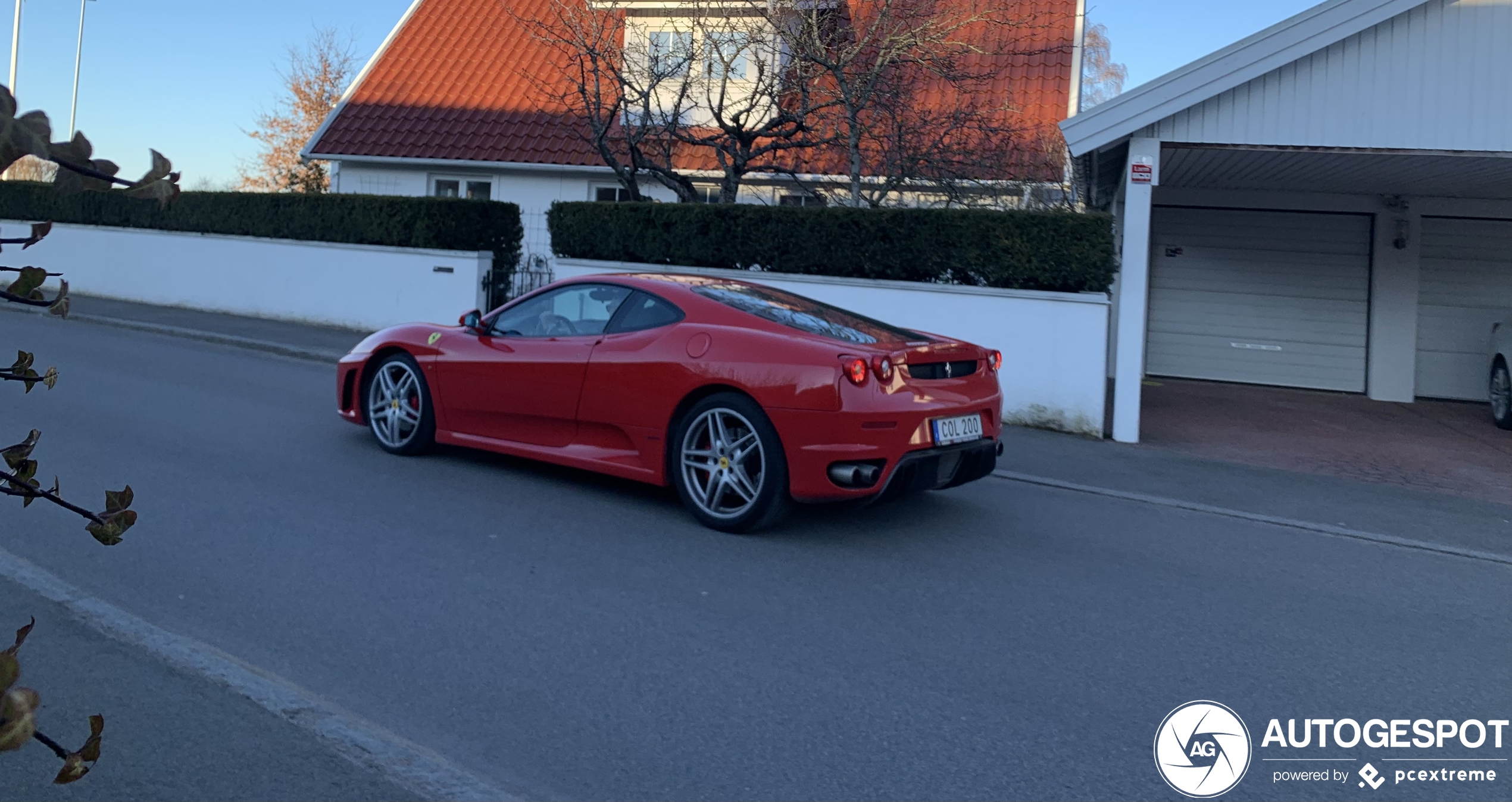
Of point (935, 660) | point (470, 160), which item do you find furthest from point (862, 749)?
point (470, 160)

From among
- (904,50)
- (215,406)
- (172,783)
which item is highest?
(904,50)

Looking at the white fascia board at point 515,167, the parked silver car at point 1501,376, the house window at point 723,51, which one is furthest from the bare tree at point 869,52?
the parked silver car at point 1501,376

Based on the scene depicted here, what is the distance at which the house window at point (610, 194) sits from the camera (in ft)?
70.5

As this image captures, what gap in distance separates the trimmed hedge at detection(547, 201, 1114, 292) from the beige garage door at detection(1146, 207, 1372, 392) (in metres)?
6.30

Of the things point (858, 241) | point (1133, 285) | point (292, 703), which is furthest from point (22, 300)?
point (858, 241)

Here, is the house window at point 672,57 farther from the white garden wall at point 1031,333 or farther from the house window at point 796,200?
the white garden wall at point 1031,333

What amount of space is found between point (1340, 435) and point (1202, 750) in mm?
9456

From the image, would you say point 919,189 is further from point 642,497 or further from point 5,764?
point 5,764

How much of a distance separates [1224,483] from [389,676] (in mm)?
6889

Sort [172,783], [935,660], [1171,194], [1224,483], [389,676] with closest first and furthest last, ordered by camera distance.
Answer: [172,783] → [389,676] → [935,660] → [1224,483] → [1171,194]

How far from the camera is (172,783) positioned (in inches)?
143

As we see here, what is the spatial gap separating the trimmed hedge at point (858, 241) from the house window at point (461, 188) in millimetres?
8114

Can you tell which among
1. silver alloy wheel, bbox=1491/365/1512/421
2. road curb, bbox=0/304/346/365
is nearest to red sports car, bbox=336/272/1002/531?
road curb, bbox=0/304/346/365

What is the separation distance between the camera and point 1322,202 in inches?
643
